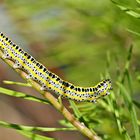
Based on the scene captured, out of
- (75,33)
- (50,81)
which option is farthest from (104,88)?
(75,33)

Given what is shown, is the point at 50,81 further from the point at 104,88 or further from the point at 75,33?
the point at 75,33

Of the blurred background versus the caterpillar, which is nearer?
the caterpillar

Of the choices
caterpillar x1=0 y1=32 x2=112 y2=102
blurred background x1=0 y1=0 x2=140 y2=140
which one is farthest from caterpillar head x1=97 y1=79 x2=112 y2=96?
blurred background x1=0 y1=0 x2=140 y2=140

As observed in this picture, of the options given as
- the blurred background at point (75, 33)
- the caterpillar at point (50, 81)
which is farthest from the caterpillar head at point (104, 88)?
the blurred background at point (75, 33)

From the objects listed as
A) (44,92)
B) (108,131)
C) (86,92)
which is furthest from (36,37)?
(44,92)

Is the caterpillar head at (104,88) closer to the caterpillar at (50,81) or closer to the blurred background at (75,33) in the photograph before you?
the caterpillar at (50,81)

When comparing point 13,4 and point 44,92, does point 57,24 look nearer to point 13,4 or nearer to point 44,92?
point 13,4

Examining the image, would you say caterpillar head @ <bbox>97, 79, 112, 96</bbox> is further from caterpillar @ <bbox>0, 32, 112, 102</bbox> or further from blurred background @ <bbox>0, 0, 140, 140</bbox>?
blurred background @ <bbox>0, 0, 140, 140</bbox>

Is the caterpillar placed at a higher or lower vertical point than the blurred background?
lower
